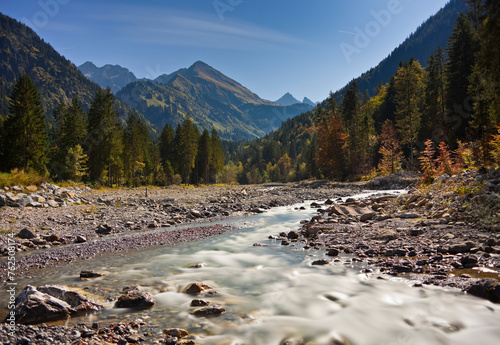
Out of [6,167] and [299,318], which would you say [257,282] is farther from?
[6,167]

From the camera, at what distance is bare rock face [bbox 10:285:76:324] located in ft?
17.3

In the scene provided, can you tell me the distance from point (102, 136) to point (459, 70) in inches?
2265

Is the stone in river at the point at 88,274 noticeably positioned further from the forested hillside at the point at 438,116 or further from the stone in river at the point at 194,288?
the forested hillside at the point at 438,116

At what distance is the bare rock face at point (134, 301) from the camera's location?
621 centimetres

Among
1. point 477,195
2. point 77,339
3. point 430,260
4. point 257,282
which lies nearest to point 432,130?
point 477,195

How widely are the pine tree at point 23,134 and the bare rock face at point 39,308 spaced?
3811 centimetres

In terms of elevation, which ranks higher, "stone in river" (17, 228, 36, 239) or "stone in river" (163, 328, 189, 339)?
"stone in river" (163, 328, 189, 339)

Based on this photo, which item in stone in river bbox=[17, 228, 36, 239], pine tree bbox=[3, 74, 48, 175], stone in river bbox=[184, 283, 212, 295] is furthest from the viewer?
pine tree bbox=[3, 74, 48, 175]

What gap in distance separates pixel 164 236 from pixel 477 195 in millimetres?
15001

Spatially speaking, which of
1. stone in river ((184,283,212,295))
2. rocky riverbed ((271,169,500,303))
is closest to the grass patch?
stone in river ((184,283,212,295))

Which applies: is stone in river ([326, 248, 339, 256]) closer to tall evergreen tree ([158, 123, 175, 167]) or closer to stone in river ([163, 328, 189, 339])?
stone in river ([163, 328, 189, 339])

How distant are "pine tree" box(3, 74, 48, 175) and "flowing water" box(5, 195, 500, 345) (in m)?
36.7

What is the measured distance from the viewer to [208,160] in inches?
3265

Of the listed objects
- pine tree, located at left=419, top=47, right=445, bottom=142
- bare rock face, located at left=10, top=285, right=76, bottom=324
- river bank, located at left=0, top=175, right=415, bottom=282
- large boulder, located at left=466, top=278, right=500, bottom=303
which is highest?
pine tree, located at left=419, top=47, right=445, bottom=142
